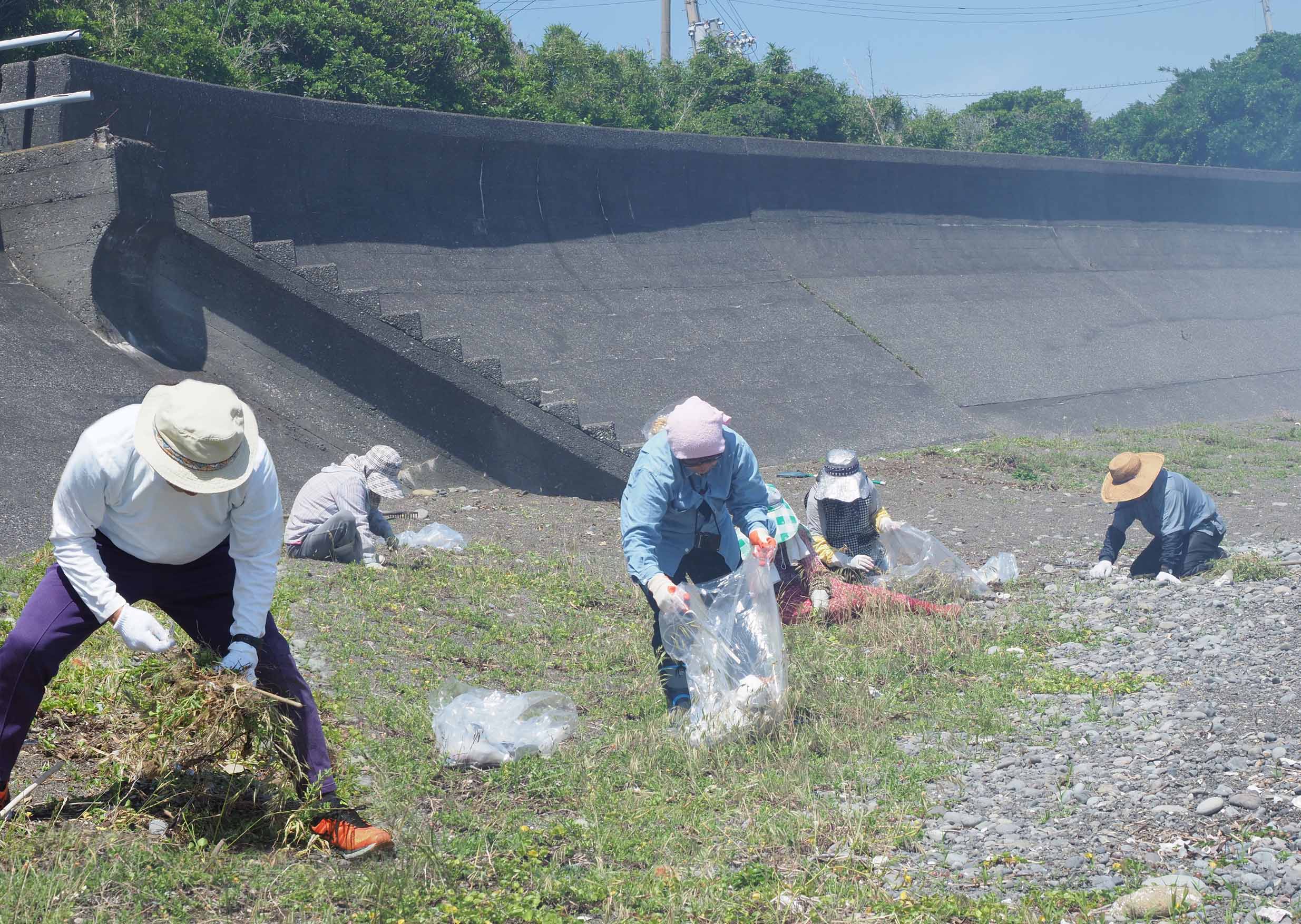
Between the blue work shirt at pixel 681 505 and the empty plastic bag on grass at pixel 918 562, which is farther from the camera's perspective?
the empty plastic bag on grass at pixel 918 562

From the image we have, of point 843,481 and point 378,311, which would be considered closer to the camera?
point 843,481

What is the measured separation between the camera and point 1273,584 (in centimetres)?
719

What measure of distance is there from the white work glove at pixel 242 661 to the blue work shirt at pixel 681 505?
1.81 m

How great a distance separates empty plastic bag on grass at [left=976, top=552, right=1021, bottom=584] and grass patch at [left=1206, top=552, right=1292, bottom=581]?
121 centimetres

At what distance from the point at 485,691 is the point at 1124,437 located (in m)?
12.2

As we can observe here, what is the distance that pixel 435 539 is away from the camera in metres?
8.62

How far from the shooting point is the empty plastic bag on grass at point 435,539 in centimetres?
855

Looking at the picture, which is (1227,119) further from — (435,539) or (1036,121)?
(435,539)

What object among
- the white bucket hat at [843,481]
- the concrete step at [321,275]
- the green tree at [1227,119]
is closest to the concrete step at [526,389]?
the concrete step at [321,275]

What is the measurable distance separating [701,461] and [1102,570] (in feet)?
13.8

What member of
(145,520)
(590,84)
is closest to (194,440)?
(145,520)

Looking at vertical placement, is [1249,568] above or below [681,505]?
below

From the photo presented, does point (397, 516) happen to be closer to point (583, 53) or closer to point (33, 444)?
point (33, 444)

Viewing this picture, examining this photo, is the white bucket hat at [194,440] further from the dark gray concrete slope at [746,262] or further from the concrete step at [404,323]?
the dark gray concrete slope at [746,262]
